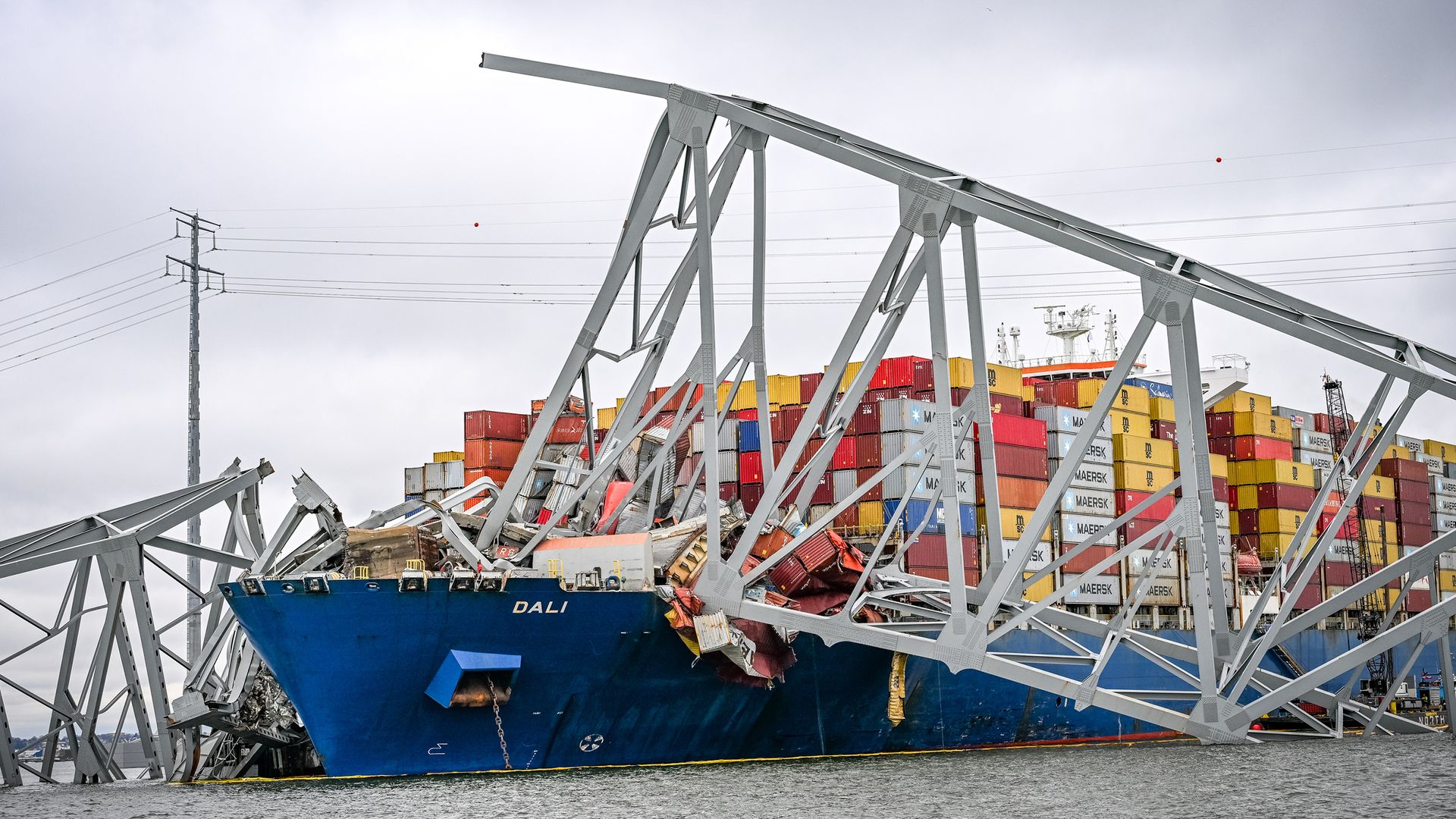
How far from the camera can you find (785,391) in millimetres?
46031

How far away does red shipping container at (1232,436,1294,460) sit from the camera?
175 feet

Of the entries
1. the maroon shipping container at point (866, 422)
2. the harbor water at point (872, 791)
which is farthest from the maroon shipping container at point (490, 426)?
the harbor water at point (872, 791)

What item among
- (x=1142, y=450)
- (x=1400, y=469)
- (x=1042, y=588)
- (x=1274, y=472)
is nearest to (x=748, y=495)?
(x=1042, y=588)

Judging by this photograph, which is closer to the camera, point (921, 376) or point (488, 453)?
point (921, 376)

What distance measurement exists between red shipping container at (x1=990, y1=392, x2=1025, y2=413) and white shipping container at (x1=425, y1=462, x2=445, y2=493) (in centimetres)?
1833

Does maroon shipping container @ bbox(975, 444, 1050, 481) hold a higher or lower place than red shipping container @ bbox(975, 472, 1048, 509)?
higher

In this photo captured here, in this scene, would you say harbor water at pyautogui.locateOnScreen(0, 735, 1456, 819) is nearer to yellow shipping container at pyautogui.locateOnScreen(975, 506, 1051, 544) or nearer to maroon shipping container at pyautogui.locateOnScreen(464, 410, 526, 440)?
yellow shipping container at pyautogui.locateOnScreen(975, 506, 1051, 544)

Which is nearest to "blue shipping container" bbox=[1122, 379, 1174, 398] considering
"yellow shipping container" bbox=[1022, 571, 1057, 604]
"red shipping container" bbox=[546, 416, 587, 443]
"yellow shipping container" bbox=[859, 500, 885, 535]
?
"yellow shipping container" bbox=[1022, 571, 1057, 604]

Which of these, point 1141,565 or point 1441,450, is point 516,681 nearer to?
point 1141,565

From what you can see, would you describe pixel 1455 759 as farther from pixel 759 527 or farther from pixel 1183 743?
pixel 759 527

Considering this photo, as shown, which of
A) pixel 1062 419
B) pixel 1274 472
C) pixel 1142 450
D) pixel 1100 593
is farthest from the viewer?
pixel 1274 472

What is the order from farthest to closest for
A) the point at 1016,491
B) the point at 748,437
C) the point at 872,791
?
the point at 1016,491 → the point at 748,437 → the point at 872,791

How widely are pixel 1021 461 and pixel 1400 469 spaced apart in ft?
74.9

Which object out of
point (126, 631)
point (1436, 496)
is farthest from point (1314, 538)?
point (126, 631)
